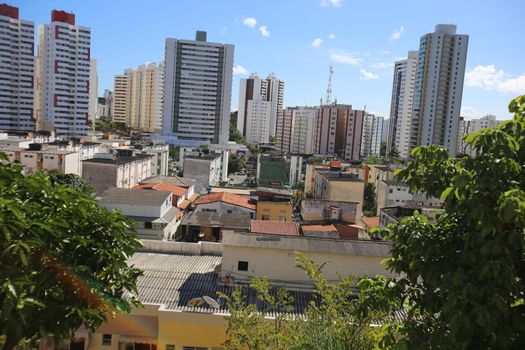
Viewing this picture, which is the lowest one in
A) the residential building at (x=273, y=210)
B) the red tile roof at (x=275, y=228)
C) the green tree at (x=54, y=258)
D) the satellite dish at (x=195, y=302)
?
the residential building at (x=273, y=210)

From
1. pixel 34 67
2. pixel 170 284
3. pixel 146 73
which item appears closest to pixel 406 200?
pixel 170 284

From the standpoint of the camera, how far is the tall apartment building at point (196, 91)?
7712cm

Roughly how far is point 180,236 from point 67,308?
18823mm

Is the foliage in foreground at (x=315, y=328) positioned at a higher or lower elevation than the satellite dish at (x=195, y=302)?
higher

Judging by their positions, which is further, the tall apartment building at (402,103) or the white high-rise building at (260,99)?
the white high-rise building at (260,99)

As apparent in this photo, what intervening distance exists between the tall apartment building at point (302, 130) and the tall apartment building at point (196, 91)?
65.3ft

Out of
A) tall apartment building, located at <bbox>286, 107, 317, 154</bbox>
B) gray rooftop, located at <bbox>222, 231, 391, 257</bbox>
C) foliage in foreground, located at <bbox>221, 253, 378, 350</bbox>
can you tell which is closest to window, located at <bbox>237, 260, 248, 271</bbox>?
gray rooftop, located at <bbox>222, 231, 391, 257</bbox>

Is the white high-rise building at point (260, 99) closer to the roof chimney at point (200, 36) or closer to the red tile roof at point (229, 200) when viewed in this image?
the roof chimney at point (200, 36)

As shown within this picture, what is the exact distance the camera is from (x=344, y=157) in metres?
86.1

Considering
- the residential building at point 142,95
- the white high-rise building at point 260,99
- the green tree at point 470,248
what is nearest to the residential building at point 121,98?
the residential building at point 142,95

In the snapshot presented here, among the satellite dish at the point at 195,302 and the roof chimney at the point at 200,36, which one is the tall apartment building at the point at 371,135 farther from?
the satellite dish at the point at 195,302

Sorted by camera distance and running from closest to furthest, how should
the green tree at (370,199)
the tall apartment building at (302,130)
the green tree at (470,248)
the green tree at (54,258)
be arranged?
1. the green tree at (470,248)
2. the green tree at (54,258)
3. the green tree at (370,199)
4. the tall apartment building at (302,130)

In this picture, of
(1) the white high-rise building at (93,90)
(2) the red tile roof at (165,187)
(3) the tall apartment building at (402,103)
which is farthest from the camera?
(1) the white high-rise building at (93,90)

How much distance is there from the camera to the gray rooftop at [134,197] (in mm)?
21688
